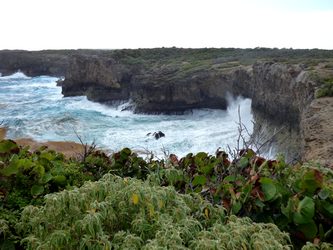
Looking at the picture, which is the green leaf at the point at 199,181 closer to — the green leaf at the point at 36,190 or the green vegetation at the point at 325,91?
the green leaf at the point at 36,190

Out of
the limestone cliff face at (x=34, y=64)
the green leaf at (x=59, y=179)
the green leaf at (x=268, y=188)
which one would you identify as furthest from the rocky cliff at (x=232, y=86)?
the limestone cliff face at (x=34, y=64)

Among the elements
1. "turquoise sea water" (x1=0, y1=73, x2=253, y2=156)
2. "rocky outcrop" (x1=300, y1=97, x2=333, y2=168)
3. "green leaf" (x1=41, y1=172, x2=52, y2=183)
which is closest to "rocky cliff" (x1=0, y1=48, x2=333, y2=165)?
"rocky outcrop" (x1=300, y1=97, x2=333, y2=168)

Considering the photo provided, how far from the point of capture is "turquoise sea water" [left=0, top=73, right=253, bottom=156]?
24.2 meters

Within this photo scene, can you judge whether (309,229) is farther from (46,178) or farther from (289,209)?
(46,178)

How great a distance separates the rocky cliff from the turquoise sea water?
4.44 ft

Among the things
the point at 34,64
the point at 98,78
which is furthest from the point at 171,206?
the point at 34,64

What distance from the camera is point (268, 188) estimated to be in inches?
142

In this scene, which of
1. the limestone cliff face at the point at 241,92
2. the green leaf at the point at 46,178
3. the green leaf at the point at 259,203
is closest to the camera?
the green leaf at the point at 259,203

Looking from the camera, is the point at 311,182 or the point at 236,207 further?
the point at 311,182

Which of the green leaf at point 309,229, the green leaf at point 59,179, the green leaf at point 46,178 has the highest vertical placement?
the green leaf at point 46,178

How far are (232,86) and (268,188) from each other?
97.3ft

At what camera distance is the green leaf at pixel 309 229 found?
331 cm

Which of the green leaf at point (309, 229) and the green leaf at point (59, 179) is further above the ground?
the green leaf at point (59, 179)

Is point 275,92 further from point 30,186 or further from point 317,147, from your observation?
point 30,186
